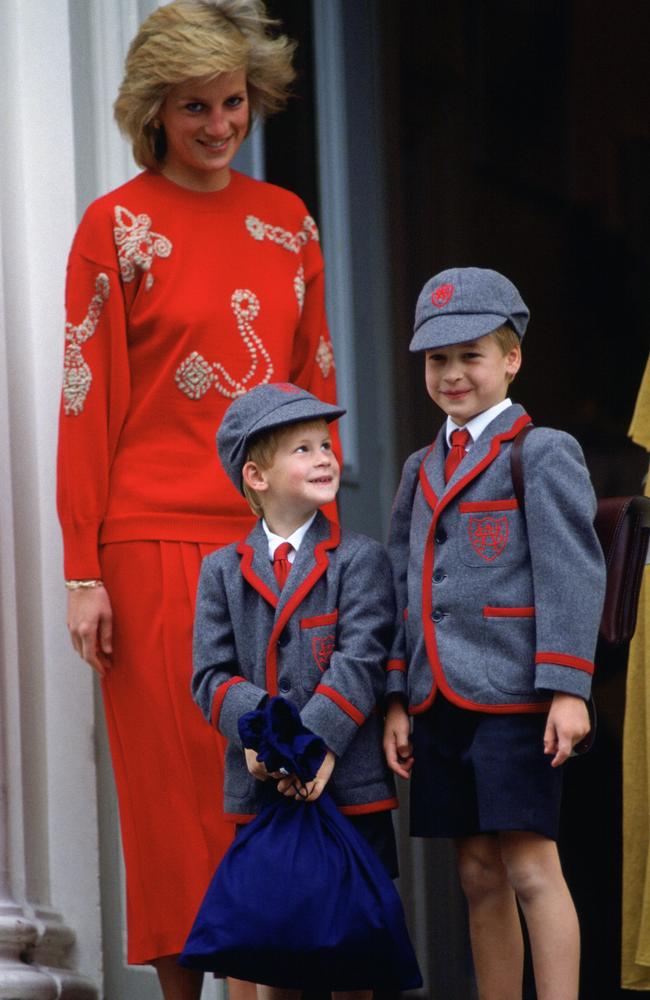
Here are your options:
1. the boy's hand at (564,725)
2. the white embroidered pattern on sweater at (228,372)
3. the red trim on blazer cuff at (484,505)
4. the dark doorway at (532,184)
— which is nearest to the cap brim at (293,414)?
the red trim on blazer cuff at (484,505)

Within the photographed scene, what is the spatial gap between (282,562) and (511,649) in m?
0.43

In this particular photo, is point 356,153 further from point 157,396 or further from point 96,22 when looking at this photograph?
point 157,396

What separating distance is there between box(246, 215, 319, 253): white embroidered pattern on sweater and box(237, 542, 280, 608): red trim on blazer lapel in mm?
768

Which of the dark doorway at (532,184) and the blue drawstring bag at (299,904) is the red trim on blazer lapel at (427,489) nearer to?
the blue drawstring bag at (299,904)

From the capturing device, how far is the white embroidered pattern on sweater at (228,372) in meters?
3.52

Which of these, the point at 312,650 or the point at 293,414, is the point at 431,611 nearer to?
the point at 312,650

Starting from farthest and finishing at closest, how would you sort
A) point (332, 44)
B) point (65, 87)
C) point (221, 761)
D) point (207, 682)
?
point (332, 44), point (65, 87), point (221, 761), point (207, 682)

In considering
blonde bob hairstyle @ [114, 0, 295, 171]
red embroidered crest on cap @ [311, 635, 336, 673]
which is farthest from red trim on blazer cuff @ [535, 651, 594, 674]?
blonde bob hairstyle @ [114, 0, 295, 171]

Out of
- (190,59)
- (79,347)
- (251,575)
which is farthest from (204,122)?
(251,575)

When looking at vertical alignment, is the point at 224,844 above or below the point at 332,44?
below

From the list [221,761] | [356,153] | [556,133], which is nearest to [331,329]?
[356,153]

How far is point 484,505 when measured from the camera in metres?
3.02

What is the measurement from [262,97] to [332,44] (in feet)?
3.52

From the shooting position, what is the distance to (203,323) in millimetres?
3516
